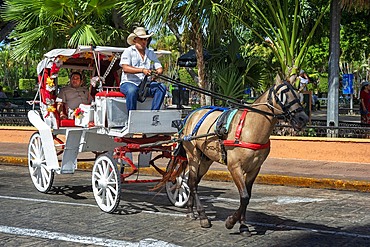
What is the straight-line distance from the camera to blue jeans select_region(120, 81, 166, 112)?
879 cm

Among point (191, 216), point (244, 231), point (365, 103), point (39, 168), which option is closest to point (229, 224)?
point (244, 231)

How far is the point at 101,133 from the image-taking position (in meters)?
9.27

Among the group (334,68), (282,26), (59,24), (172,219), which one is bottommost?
(172,219)

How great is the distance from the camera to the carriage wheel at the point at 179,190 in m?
9.30

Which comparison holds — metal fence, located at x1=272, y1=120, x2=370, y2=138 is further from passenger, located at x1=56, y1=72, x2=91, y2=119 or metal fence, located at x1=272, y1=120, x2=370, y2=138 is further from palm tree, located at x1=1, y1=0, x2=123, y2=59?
palm tree, located at x1=1, y1=0, x2=123, y2=59

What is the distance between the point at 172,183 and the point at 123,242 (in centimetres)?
253

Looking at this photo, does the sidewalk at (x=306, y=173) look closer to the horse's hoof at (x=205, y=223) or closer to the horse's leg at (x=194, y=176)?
the horse's leg at (x=194, y=176)

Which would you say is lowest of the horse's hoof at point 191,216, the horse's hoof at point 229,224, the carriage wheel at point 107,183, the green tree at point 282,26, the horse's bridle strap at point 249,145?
the horse's hoof at point 191,216

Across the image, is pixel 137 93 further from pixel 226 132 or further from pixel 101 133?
pixel 226 132

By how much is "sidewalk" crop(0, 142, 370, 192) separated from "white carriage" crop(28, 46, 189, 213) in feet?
10.4

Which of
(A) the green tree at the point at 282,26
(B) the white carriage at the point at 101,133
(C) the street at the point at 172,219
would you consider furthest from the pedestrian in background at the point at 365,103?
(B) the white carriage at the point at 101,133

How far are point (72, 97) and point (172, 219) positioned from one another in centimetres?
345

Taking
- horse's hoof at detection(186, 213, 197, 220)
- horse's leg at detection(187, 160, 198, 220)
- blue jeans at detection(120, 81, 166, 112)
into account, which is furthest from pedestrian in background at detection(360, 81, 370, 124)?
horse's hoof at detection(186, 213, 197, 220)

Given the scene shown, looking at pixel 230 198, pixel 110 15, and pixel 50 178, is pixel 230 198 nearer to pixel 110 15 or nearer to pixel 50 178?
pixel 50 178
